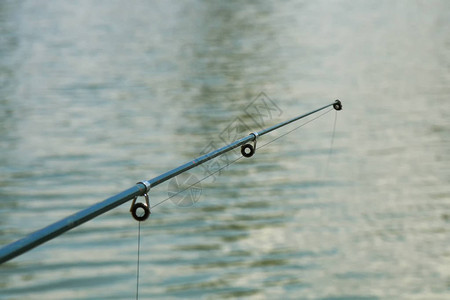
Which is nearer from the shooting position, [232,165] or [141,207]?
[141,207]

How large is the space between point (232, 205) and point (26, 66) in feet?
18.4

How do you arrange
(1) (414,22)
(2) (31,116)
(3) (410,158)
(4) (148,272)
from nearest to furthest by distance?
(4) (148,272) → (3) (410,158) → (2) (31,116) → (1) (414,22)

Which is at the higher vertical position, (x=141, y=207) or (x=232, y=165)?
(x=232, y=165)

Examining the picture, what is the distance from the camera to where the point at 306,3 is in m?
15.7

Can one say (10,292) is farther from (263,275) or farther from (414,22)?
(414,22)

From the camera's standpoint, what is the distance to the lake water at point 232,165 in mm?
3592

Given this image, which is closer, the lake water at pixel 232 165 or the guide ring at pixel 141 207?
the guide ring at pixel 141 207

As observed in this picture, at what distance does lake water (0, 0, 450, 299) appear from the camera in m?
3.59

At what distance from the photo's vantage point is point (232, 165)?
509cm

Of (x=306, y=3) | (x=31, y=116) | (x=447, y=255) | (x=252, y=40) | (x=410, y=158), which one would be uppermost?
(x=306, y=3)

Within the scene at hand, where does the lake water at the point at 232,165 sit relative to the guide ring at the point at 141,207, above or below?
above

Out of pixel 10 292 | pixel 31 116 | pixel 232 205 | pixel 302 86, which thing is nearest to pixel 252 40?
pixel 302 86

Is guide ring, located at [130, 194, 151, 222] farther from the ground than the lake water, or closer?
closer

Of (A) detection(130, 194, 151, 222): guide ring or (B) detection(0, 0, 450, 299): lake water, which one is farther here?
(B) detection(0, 0, 450, 299): lake water
